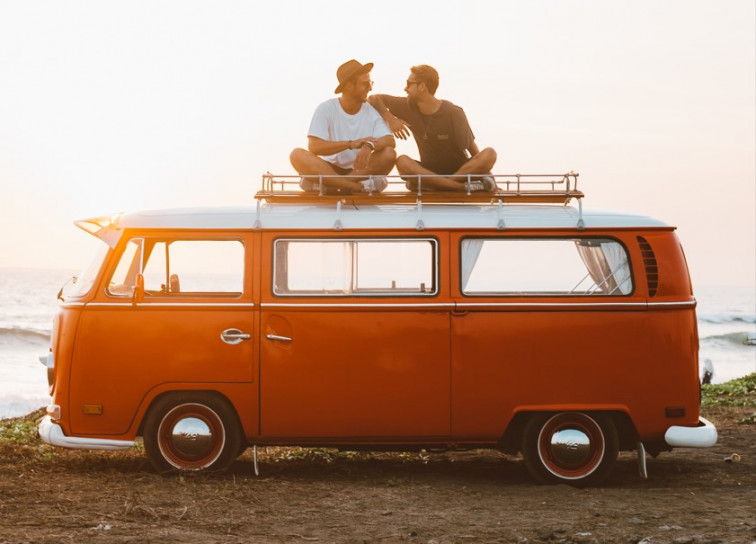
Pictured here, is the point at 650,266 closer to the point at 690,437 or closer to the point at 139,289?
the point at 690,437

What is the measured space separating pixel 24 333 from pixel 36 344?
2.60 meters

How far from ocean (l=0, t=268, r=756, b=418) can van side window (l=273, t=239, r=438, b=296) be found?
11.1 m

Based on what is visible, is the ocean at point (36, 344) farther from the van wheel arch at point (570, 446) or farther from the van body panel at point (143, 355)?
the van body panel at point (143, 355)

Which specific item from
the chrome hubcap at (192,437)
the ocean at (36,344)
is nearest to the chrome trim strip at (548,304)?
the chrome hubcap at (192,437)

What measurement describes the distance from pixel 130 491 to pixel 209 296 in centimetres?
173

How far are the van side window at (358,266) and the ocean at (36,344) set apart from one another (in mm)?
11071

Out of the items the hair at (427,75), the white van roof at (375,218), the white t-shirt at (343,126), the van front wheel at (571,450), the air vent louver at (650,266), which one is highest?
the hair at (427,75)

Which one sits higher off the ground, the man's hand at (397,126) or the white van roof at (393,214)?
the man's hand at (397,126)

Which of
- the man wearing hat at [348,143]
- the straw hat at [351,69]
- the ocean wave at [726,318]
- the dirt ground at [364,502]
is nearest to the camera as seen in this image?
the dirt ground at [364,502]

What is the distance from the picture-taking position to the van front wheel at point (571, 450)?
830 cm

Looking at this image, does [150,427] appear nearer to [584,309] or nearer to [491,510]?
[491,510]

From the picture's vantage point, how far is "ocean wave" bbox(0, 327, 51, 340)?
127ft

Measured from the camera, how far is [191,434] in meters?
8.34

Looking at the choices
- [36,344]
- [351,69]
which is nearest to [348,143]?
[351,69]
